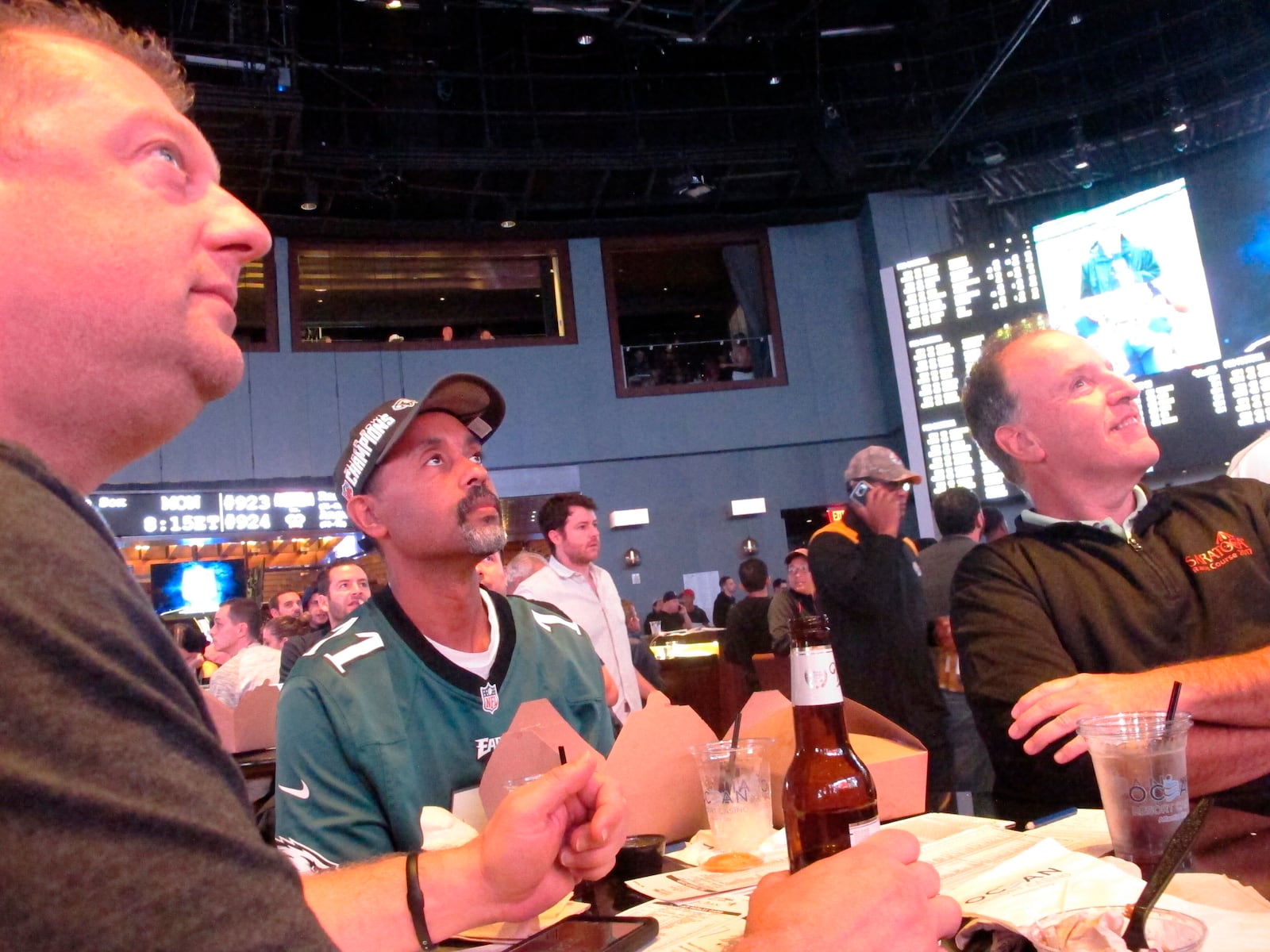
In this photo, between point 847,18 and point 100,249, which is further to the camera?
point 847,18

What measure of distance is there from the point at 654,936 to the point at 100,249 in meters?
0.79

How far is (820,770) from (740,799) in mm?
236

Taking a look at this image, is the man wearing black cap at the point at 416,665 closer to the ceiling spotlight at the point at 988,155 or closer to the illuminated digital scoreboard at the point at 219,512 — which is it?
the illuminated digital scoreboard at the point at 219,512

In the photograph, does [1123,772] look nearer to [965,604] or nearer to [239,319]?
[965,604]

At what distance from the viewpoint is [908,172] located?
1025 centimetres

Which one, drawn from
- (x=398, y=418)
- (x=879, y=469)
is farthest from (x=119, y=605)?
(x=879, y=469)

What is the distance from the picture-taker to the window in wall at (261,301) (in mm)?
9602

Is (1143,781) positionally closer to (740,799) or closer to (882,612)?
(740,799)

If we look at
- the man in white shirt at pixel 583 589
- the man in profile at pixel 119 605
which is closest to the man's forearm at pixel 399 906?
the man in profile at pixel 119 605

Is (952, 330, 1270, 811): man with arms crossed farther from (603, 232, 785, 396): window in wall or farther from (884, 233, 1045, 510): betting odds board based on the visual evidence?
(603, 232, 785, 396): window in wall

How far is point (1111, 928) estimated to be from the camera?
31.5 inches

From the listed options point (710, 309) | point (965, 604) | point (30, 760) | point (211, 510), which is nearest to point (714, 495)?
point (710, 309)

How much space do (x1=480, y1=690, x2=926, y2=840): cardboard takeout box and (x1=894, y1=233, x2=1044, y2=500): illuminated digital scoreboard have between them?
7.28m

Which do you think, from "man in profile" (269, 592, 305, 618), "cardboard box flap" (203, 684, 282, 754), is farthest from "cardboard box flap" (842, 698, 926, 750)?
"man in profile" (269, 592, 305, 618)
